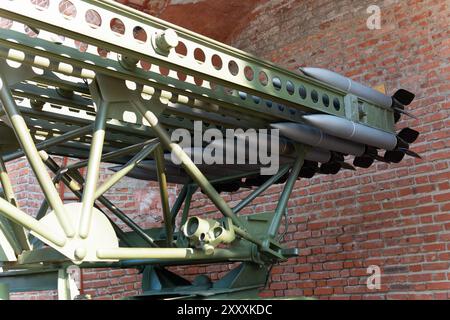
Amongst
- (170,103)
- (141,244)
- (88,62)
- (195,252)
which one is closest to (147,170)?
(141,244)

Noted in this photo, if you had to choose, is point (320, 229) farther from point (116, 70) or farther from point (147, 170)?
point (116, 70)

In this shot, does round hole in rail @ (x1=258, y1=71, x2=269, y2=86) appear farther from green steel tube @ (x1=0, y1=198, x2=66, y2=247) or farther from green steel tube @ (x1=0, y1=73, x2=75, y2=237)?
green steel tube @ (x1=0, y1=198, x2=66, y2=247)

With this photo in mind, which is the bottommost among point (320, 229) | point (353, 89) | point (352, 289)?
point (352, 289)

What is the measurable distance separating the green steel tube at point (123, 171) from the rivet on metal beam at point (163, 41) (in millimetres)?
782

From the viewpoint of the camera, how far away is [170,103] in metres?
4.27

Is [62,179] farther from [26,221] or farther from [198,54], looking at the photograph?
[198,54]

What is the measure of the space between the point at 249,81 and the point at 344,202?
2.97 metres

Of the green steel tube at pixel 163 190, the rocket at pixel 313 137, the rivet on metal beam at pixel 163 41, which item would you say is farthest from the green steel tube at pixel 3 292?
the rocket at pixel 313 137

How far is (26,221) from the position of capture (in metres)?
3.10

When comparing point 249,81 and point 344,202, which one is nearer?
point 249,81

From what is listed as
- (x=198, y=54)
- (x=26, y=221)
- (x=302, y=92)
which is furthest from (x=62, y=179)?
(x=198, y=54)

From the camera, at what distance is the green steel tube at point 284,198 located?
448cm

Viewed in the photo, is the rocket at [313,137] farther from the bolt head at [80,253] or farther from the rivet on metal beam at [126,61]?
the bolt head at [80,253]

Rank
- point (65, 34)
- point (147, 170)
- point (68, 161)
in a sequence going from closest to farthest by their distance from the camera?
1. point (65, 34)
2. point (147, 170)
3. point (68, 161)
